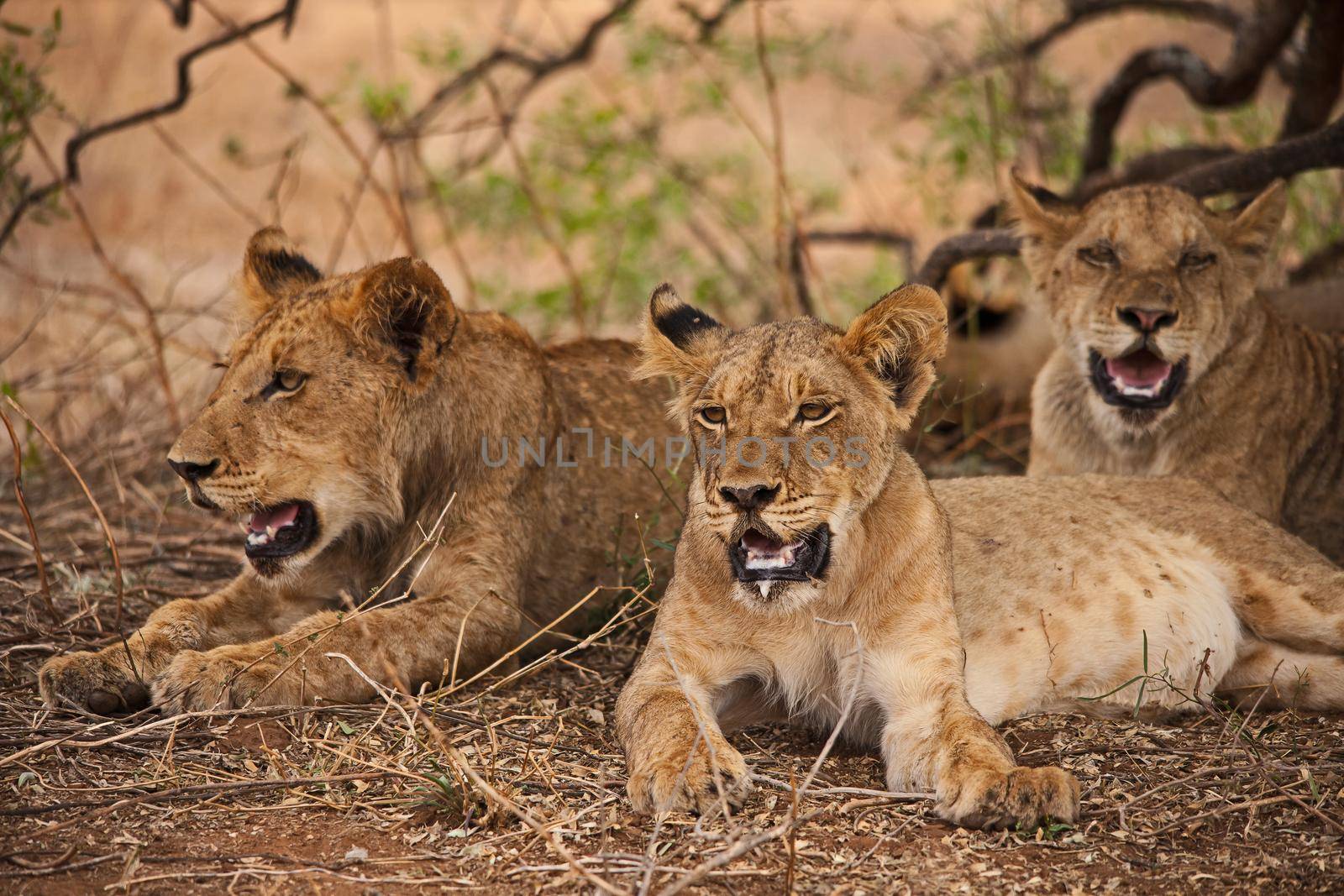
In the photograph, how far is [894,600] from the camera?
356 centimetres

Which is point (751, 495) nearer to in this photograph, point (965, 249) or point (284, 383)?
point (284, 383)

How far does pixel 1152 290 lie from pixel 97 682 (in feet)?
12.3

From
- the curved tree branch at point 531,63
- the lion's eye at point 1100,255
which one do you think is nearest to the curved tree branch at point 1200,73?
the lion's eye at point 1100,255

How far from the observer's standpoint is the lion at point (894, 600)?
3256 millimetres

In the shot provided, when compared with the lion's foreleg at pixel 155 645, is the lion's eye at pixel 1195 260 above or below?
above

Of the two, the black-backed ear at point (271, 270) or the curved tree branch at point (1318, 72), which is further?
the curved tree branch at point (1318, 72)

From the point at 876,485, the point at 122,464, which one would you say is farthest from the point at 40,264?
the point at 876,485

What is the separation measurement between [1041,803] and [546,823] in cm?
108

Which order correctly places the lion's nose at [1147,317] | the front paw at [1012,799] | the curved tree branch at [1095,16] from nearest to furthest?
the front paw at [1012,799]
the lion's nose at [1147,317]
the curved tree branch at [1095,16]

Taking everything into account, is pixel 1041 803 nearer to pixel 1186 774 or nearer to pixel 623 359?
pixel 1186 774

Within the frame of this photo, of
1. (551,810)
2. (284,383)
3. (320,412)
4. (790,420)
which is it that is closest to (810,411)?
(790,420)

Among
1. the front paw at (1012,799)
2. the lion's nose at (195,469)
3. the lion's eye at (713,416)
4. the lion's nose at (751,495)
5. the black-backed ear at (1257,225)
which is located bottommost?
the front paw at (1012,799)

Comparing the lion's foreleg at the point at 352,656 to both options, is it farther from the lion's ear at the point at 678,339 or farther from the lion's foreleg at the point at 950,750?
the lion's foreleg at the point at 950,750

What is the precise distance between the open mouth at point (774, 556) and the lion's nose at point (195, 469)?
1.53 metres
